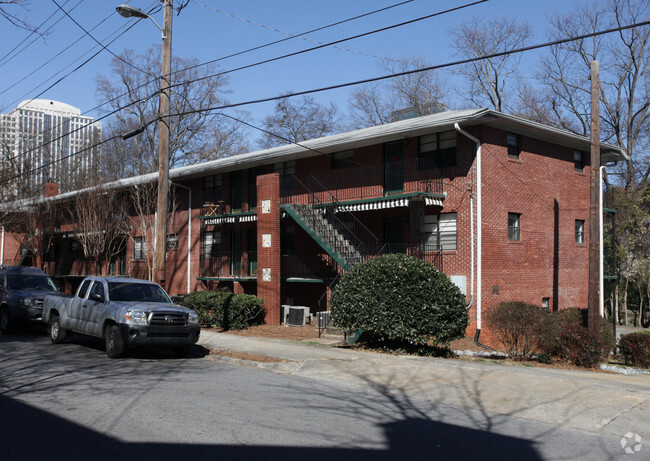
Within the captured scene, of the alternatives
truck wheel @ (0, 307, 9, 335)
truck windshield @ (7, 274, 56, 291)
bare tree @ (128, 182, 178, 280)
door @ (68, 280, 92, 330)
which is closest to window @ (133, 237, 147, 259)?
bare tree @ (128, 182, 178, 280)

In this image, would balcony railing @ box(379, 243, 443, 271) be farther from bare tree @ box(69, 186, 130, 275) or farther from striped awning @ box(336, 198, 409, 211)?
bare tree @ box(69, 186, 130, 275)

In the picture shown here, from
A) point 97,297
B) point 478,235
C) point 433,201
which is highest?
point 433,201

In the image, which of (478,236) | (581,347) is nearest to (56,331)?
(478,236)

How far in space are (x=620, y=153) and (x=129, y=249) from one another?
26.0 meters

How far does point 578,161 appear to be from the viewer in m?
24.9

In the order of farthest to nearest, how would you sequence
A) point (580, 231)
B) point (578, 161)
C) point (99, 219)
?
point (99, 219)
point (580, 231)
point (578, 161)

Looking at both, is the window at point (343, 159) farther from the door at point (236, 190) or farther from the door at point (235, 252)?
the door at point (235, 252)

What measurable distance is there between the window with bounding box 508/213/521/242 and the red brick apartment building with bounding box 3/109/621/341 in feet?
0.13

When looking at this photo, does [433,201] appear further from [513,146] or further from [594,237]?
[594,237]

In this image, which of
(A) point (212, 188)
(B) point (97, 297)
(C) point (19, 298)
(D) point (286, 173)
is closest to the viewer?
(B) point (97, 297)

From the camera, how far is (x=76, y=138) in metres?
87.8

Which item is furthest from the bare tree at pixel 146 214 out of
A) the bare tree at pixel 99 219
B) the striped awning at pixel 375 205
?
the striped awning at pixel 375 205

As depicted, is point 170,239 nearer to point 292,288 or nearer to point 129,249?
point 129,249

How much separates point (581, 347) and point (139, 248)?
24694 millimetres
